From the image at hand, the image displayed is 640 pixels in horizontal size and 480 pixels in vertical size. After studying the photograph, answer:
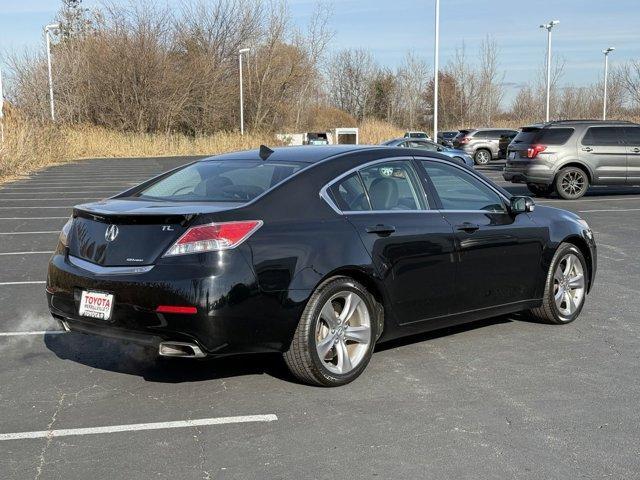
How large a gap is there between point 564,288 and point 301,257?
289cm

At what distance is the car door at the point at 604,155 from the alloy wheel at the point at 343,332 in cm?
1407

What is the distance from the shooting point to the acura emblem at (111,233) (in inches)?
181

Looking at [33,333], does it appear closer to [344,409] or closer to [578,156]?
[344,409]

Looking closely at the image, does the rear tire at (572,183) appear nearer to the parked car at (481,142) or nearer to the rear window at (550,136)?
the rear window at (550,136)

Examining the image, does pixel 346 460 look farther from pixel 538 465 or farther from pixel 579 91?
pixel 579 91

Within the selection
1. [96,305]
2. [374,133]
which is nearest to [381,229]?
[96,305]

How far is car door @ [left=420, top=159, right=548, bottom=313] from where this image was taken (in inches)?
218

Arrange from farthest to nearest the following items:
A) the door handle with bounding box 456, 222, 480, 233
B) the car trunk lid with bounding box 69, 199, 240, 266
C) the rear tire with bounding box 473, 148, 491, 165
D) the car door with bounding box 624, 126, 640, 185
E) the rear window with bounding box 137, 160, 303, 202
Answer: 1. the rear tire with bounding box 473, 148, 491, 165
2. the car door with bounding box 624, 126, 640, 185
3. the door handle with bounding box 456, 222, 480, 233
4. the rear window with bounding box 137, 160, 303, 202
5. the car trunk lid with bounding box 69, 199, 240, 266

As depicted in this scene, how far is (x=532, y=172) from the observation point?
17594mm

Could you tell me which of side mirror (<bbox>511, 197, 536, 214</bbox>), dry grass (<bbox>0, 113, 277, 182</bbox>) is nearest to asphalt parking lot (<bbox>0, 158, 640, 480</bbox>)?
side mirror (<bbox>511, 197, 536, 214</bbox>)

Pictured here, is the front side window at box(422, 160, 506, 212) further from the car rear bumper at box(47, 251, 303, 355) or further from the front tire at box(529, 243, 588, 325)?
the car rear bumper at box(47, 251, 303, 355)

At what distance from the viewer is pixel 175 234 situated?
14.3 ft

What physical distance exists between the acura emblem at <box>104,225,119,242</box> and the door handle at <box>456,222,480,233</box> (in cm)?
243

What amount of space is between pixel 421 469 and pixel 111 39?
50.0m
